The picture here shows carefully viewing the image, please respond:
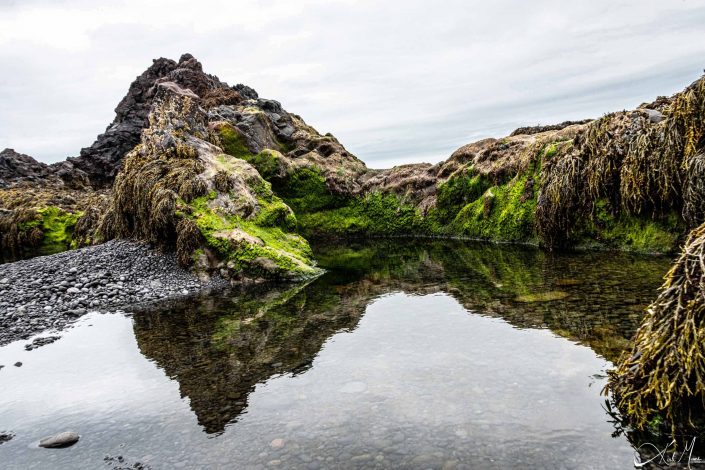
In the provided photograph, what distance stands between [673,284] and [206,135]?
64.5 ft

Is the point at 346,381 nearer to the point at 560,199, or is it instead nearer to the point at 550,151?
the point at 560,199

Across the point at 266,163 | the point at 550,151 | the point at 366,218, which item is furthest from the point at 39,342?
the point at 366,218

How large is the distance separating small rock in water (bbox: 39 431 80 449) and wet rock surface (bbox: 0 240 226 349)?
3961 millimetres

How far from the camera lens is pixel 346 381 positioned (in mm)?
5695

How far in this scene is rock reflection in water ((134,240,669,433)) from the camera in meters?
6.19

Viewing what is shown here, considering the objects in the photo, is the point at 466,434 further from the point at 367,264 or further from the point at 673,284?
the point at 367,264

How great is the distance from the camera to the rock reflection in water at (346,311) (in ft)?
20.3

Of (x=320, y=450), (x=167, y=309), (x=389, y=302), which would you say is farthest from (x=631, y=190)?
(x=167, y=309)

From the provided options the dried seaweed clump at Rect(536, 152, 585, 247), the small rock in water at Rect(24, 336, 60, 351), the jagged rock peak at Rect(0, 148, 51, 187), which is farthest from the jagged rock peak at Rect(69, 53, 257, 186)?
the small rock in water at Rect(24, 336, 60, 351)

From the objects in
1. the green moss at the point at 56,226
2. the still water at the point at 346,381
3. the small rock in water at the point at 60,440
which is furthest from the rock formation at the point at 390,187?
the small rock in water at the point at 60,440

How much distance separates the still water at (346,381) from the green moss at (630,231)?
Answer: 6.16 ft

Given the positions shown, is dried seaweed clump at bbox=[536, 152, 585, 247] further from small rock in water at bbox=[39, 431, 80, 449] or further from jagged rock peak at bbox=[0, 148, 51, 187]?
jagged rock peak at bbox=[0, 148, 51, 187]

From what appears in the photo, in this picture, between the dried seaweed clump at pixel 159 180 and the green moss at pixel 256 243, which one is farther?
the dried seaweed clump at pixel 159 180

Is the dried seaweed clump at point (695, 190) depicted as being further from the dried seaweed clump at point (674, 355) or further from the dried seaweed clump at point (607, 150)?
the dried seaweed clump at point (674, 355)
